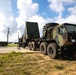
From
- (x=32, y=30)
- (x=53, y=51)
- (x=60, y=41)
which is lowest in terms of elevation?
(x=53, y=51)

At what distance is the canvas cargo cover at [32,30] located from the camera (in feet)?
70.7

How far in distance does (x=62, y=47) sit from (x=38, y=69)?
11.9ft

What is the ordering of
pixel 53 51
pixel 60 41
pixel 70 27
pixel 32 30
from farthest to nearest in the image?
pixel 32 30 < pixel 53 51 < pixel 70 27 < pixel 60 41

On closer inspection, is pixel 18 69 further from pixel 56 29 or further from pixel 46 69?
pixel 56 29

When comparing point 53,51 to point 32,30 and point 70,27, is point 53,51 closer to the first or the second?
point 70,27

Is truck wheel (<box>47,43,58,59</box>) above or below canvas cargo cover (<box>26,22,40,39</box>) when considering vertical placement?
below

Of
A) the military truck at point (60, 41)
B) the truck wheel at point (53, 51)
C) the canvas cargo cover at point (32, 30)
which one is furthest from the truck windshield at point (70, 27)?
the canvas cargo cover at point (32, 30)

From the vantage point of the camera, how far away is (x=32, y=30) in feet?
71.5

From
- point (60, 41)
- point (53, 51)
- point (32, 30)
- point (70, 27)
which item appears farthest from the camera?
point (32, 30)

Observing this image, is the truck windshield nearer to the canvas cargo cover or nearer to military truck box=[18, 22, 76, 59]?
military truck box=[18, 22, 76, 59]

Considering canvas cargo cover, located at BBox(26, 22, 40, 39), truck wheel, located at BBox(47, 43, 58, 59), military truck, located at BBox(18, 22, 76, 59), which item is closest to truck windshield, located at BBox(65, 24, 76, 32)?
military truck, located at BBox(18, 22, 76, 59)

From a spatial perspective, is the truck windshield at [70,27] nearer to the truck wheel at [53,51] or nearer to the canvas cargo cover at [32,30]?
the truck wheel at [53,51]

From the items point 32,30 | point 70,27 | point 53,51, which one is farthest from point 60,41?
point 32,30

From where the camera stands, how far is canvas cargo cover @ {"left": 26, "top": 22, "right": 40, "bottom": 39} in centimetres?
2154
